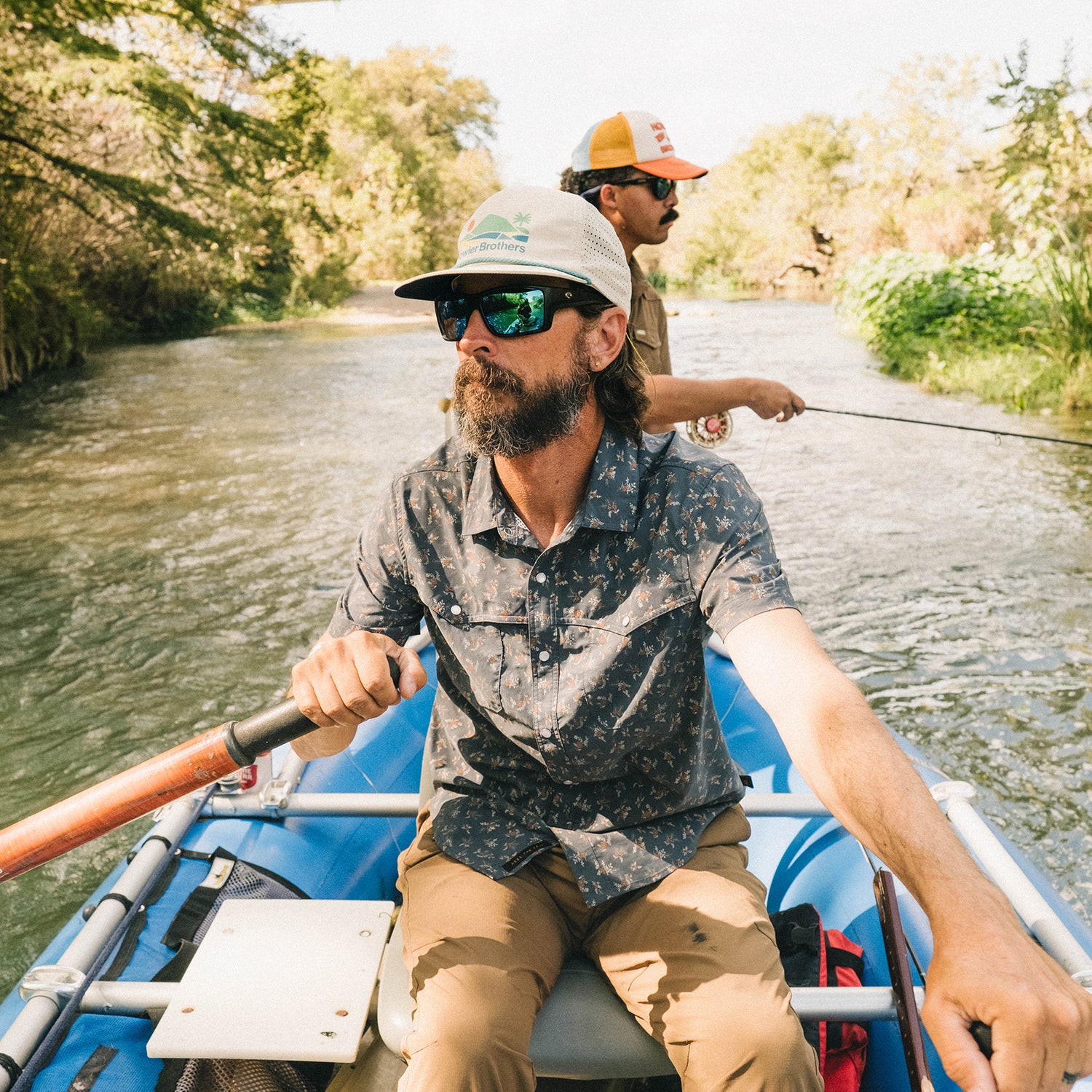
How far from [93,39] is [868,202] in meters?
19.8

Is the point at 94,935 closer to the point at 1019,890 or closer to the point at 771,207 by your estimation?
the point at 1019,890

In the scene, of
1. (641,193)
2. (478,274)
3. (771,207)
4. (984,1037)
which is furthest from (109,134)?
(771,207)

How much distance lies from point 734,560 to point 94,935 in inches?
47.9

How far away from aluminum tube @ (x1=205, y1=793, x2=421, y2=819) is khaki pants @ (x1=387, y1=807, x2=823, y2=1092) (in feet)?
1.48

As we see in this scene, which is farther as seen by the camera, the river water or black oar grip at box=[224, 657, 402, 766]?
the river water

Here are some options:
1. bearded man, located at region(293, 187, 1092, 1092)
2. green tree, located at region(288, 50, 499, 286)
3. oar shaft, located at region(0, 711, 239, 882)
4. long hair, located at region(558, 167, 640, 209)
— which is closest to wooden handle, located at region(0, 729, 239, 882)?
oar shaft, located at region(0, 711, 239, 882)

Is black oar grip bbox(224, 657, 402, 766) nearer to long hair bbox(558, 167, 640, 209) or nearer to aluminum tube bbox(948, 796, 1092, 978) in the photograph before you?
aluminum tube bbox(948, 796, 1092, 978)

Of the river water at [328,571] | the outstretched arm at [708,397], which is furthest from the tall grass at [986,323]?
the outstretched arm at [708,397]

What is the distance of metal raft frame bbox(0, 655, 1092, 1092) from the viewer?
1479mm

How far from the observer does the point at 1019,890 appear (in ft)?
5.76

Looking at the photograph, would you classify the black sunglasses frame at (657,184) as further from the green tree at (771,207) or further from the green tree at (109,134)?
the green tree at (771,207)

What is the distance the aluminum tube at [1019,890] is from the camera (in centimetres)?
161

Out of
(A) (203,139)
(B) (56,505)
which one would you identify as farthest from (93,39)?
(B) (56,505)

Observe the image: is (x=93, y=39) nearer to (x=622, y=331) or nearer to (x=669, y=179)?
(x=669, y=179)
